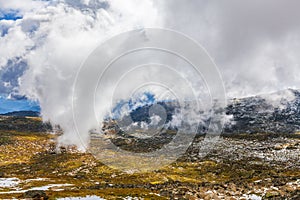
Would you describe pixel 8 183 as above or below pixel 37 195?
below

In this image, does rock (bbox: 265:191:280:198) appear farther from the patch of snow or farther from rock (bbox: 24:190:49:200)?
the patch of snow

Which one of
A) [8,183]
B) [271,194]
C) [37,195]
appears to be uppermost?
[37,195]

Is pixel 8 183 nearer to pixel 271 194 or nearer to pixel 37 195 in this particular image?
pixel 37 195

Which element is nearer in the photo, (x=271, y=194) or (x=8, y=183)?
(x=271, y=194)

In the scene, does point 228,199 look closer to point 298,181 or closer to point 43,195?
point 298,181

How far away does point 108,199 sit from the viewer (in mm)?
87188

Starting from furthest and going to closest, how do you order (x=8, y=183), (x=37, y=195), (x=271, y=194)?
(x=8, y=183) → (x=271, y=194) → (x=37, y=195)

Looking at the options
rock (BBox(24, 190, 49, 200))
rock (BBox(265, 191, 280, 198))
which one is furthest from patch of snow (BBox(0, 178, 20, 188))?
rock (BBox(265, 191, 280, 198))

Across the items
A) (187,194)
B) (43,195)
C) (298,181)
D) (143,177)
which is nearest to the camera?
(43,195)

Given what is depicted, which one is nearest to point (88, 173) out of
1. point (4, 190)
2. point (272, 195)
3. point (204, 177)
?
point (204, 177)

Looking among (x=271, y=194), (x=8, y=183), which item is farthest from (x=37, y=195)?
(x=271, y=194)

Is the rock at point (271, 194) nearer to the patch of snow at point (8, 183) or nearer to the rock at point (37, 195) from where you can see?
the rock at point (37, 195)

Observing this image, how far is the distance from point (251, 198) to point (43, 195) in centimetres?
6783

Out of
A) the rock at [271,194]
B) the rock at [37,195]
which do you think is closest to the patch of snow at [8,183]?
the rock at [37,195]
